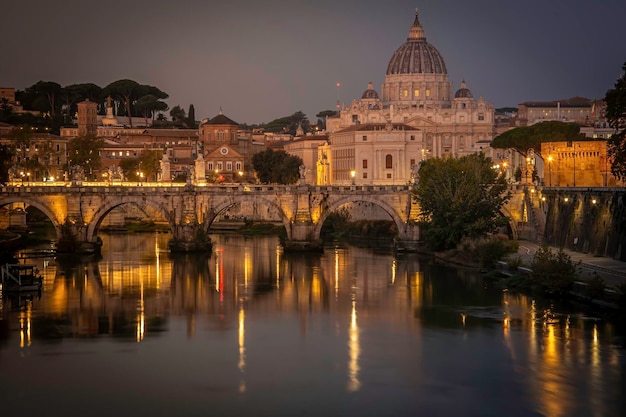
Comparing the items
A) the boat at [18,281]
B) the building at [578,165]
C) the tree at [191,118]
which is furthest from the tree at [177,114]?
the boat at [18,281]

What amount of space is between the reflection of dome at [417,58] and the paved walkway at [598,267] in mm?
117996

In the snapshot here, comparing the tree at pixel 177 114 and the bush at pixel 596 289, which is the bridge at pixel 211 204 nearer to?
the bush at pixel 596 289

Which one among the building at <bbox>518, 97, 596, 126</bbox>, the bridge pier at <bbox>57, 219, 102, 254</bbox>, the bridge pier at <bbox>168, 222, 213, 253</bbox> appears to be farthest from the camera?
the building at <bbox>518, 97, 596, 126</bbox>

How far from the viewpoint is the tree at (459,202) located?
6469 centimetres

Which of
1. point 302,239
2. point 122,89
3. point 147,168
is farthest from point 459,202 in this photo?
point 122,89

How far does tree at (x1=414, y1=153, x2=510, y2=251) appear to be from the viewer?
212ft

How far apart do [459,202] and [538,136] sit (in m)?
29.6

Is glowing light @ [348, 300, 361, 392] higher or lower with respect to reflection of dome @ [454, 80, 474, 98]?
lower

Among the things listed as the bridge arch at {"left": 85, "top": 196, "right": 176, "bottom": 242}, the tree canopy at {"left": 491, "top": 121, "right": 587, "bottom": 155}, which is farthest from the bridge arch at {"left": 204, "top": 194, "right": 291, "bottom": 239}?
the tree canopy at {"left": 491, "top": 121, "right": 587, "bottom": 155}

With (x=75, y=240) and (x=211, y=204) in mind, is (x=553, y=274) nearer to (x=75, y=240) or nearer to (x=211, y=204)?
(x=211, y=204)

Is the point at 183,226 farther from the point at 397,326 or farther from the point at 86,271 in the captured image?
the point at 397,326

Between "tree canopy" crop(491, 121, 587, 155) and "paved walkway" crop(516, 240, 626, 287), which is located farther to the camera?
"tree canopy" crop(491, 121, 587, 155)

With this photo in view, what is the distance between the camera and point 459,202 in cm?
6531

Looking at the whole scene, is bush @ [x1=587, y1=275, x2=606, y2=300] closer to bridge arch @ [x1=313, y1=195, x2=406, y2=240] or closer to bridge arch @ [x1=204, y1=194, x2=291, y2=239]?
bridge arch @ [x1=313, y1=195, x2=406, y2=240]
